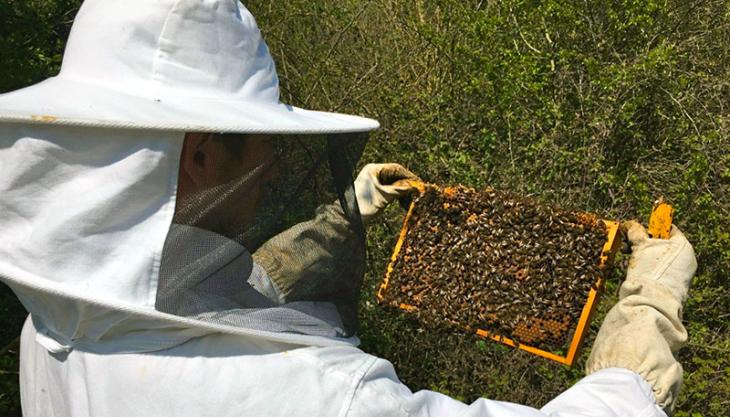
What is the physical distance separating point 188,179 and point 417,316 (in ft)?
6.70

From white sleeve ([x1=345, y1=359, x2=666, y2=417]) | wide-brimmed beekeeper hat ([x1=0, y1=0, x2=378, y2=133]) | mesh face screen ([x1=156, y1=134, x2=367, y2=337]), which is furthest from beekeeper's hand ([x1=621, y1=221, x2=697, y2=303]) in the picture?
wide-brimmed beekeeper hat ([x1=0, y1=0, x2=378, y2=133])

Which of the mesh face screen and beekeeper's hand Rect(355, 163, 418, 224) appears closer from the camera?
the mesh face screen

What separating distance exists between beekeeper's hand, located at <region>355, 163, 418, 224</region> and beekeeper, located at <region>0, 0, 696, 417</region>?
1193 mm

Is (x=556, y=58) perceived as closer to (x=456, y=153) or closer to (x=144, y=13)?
(x=456, y=153)

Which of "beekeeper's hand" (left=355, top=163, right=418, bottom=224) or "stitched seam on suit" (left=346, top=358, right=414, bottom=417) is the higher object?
"stitched seam on suit" (left=346, top=358, right=414, bottom=417)

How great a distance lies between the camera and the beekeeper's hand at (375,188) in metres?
3.21

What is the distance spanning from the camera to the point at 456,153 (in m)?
4.79

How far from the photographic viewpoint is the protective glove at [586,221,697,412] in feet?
7.25

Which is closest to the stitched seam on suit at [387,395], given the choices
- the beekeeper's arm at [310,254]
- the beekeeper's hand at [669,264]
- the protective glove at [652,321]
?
the beekeeper's arm at [310,254]

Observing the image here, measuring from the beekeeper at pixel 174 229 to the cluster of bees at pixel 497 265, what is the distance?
1.21m

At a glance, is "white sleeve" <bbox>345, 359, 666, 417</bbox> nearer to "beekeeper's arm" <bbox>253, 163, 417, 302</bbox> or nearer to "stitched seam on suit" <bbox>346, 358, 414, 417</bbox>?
"stitched seam on suit" <bbox>346, 358, 414, 417</bbox>

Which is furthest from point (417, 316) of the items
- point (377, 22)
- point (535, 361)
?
point (377, 22)

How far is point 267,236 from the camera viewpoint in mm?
1875

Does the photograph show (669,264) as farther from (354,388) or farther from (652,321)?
(354,388)
